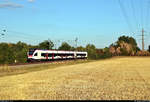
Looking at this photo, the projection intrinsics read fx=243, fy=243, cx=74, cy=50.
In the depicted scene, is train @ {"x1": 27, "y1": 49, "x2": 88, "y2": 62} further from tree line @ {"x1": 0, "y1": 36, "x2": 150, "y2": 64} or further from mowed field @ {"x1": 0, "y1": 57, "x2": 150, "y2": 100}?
mowed field @ {"x1": 0, "y1": 57, "x2": 150, "y2": 100}

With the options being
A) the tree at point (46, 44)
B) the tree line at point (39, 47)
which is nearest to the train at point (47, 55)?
the tree line at point (39, 47)

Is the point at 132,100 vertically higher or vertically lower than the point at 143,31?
lower

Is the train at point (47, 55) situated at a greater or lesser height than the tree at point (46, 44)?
lesser

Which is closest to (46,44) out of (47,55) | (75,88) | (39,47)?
(39,47)

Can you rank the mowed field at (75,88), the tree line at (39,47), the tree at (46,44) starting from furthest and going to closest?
the tree at (46,44) → the tree line at (39,47) → the mowed field at (75,88)

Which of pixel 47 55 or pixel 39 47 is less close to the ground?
pixel 39 47

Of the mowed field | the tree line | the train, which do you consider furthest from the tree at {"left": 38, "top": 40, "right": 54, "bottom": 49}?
the mowed field

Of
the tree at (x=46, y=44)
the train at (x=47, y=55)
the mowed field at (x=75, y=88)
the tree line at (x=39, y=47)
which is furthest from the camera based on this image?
the tree at (x=46, y=44)

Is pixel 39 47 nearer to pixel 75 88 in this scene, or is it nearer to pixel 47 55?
pixel 47 55

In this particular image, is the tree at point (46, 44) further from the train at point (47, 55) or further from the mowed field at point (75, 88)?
the mowed field at point (75, 88)

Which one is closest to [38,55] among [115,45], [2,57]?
[2,57]

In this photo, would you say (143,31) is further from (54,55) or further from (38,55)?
(38,55)

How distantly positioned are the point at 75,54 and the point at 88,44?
91.3 m

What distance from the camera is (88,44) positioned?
175875 millimetres
